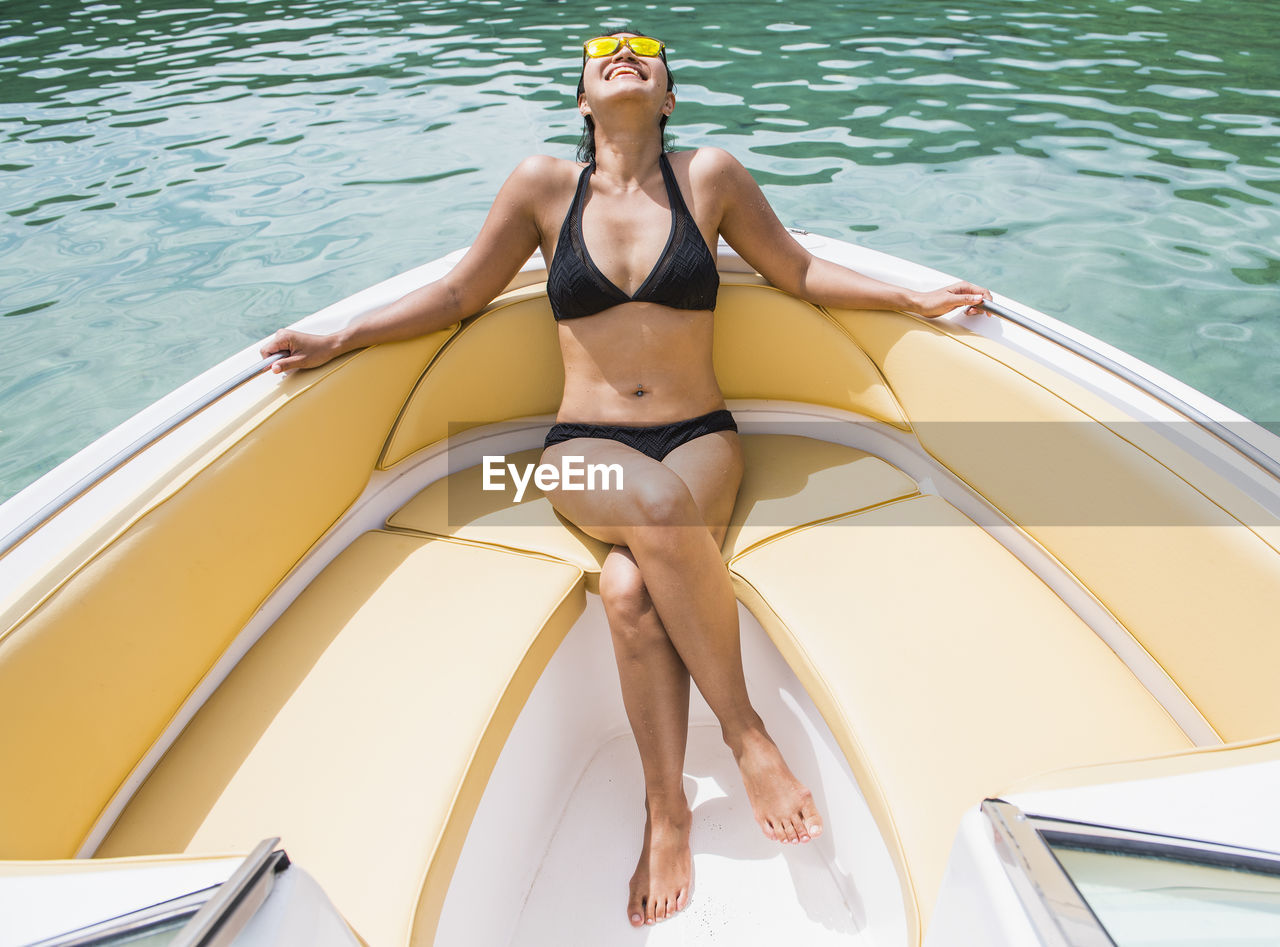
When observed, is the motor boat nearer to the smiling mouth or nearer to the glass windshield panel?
the glass windshield panel

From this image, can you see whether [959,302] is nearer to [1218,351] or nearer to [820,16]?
[1218,351]

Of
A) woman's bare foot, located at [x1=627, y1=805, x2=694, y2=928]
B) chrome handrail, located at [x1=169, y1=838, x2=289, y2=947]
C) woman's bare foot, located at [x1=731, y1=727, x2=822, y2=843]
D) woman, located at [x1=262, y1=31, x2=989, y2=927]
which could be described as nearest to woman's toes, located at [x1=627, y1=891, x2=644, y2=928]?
woman's bare foot, located at [x1=627, y1=805, x2=694, y2=928]

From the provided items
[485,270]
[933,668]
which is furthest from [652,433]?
[933,668]

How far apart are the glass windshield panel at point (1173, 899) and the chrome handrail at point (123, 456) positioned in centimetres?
157

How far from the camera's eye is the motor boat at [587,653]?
93 cm

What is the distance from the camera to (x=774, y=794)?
1632mm

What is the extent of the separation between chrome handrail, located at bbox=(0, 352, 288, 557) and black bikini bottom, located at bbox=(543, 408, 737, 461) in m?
0.71

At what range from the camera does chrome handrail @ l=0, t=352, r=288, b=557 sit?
4.50 ft

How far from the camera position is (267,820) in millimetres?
1335

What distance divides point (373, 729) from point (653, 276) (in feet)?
4.04

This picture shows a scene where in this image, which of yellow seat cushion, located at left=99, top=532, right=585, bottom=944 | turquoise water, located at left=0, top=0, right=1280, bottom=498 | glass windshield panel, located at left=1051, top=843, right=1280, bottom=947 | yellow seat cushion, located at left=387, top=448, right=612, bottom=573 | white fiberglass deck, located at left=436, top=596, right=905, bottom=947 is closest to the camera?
glass windshield panel, located at left=1051, top=843, right=1280, bottom=947

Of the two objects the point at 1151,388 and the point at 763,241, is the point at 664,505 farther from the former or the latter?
the point at 1151,388

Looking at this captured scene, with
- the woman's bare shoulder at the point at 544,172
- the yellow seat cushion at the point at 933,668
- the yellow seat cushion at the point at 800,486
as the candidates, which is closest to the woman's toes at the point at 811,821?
the yellow seat cushion at the point at 933,668

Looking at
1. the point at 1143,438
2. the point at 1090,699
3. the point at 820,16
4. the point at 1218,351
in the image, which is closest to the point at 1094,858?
the point at 1090,699
